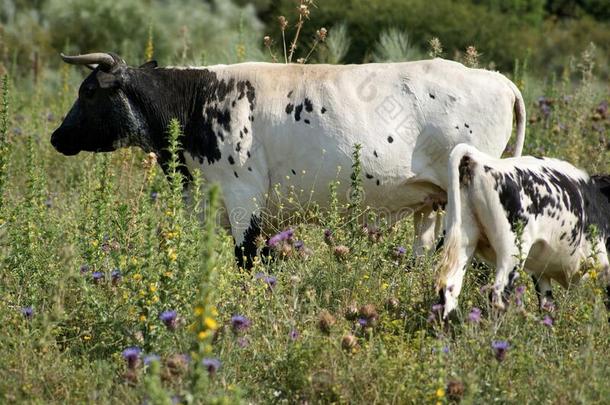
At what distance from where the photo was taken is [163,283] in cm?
509

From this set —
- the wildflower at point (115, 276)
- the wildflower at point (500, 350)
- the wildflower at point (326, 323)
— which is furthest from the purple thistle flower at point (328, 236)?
the wildflower at point (500, 350)

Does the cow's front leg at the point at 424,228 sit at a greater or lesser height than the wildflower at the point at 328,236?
lesser

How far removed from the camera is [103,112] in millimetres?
7094

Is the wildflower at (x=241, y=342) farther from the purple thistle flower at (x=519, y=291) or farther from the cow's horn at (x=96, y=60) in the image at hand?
the cow's horn at (x=96, y=60)

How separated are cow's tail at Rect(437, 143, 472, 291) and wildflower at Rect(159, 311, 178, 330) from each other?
1.46 metres

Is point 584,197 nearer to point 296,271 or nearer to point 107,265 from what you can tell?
point 296,271

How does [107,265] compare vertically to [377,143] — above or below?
below

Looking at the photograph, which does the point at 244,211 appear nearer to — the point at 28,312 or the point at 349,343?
the point at 28,312

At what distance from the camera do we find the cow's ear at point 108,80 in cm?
702

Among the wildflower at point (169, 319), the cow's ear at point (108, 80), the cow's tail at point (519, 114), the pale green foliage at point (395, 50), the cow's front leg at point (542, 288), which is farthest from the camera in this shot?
the pale green foliage at point (395, 50)

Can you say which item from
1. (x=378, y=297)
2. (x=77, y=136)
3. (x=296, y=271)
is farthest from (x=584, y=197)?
(x=77, y=136)

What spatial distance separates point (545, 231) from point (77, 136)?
338 cm

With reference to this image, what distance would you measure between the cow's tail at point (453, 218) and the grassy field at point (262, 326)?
23cm

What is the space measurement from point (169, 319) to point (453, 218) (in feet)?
5.28
